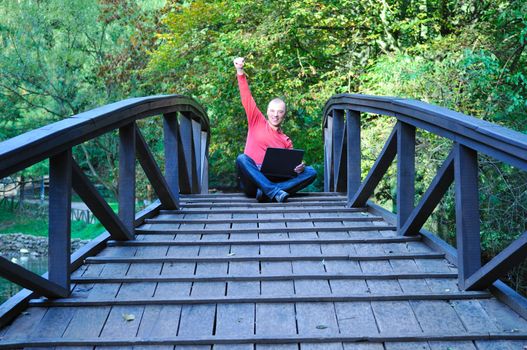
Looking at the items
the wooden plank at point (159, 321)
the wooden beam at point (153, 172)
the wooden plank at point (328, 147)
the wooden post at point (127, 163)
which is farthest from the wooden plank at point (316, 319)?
the wooden plank at point (328, 147)

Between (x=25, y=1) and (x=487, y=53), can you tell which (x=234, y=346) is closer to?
(x=487, y=53)

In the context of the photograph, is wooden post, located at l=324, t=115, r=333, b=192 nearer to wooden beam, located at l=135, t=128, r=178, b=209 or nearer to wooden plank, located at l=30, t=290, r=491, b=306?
wooden beam, located at l=135, t=128, r=178, b=209

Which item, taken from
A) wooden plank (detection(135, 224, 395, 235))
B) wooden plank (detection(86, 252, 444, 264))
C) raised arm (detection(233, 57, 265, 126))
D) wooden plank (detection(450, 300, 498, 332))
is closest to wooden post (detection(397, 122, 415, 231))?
wooden plank (detection(135, 224, 395, 235))

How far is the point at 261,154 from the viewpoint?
6324 mm

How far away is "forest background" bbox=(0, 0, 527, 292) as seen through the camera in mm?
10320

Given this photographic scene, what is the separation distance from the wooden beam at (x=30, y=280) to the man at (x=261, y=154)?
9.59ft

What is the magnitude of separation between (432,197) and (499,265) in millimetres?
861

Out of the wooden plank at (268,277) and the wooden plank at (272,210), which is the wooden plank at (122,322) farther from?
the wooden plank at (272,210)

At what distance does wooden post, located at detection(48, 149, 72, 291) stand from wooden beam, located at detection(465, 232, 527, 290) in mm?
1705

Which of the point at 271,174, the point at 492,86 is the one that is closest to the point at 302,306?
the point at 271,174

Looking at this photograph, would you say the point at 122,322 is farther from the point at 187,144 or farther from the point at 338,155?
the point at 338,155

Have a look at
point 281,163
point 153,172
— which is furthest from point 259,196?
point 153,172

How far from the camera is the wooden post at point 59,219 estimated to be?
2943 millimetres

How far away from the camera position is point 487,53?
10758 millimetres
